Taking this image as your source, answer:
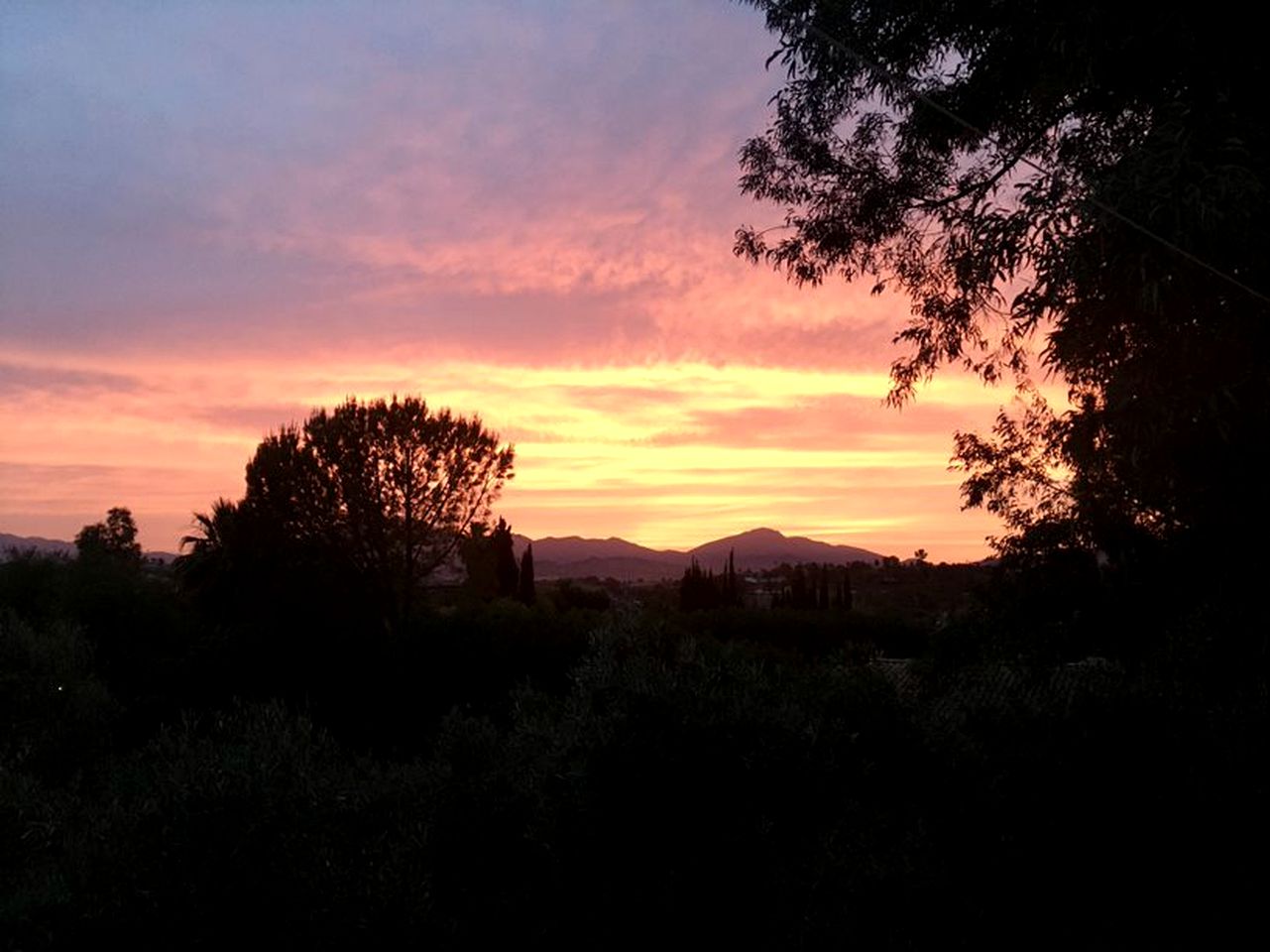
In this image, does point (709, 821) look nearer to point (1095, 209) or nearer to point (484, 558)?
point (1095, 209)

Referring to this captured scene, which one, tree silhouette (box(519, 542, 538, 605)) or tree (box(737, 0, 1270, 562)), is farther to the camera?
tree silhouette (box(519, 542, 538, 605))

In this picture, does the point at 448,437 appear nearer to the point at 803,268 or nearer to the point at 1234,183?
the point at 803,268

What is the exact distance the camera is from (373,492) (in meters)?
37.7

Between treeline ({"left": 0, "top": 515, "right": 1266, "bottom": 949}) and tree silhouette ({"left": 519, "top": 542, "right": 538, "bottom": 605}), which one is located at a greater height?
tree silhouette ({"left": 519, "top": 542, "right": 538, "bottom": 605})

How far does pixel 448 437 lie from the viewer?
38438 mm

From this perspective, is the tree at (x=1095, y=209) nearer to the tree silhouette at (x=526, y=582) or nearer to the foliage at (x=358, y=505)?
the foliage at (x=358, y=505)

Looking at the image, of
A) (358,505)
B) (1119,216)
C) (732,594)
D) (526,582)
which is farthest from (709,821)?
(732,594)

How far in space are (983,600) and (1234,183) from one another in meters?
5.87

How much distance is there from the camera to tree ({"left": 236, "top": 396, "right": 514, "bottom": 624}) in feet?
122

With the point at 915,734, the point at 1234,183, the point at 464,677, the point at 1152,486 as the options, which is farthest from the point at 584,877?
the point at 464,677

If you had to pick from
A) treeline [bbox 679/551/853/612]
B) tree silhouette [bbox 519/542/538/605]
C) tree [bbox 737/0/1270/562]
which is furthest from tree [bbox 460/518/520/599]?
tree [bbox 737/0/1270/562]

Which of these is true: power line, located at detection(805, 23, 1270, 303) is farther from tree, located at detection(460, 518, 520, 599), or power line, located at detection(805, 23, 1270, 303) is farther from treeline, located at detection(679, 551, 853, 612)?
treeline, located at detection(679, 551, 853, 612)

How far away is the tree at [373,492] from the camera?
122 feet

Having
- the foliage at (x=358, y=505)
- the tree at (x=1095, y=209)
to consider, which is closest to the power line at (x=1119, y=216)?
the tree at (x=1095, y=209)
